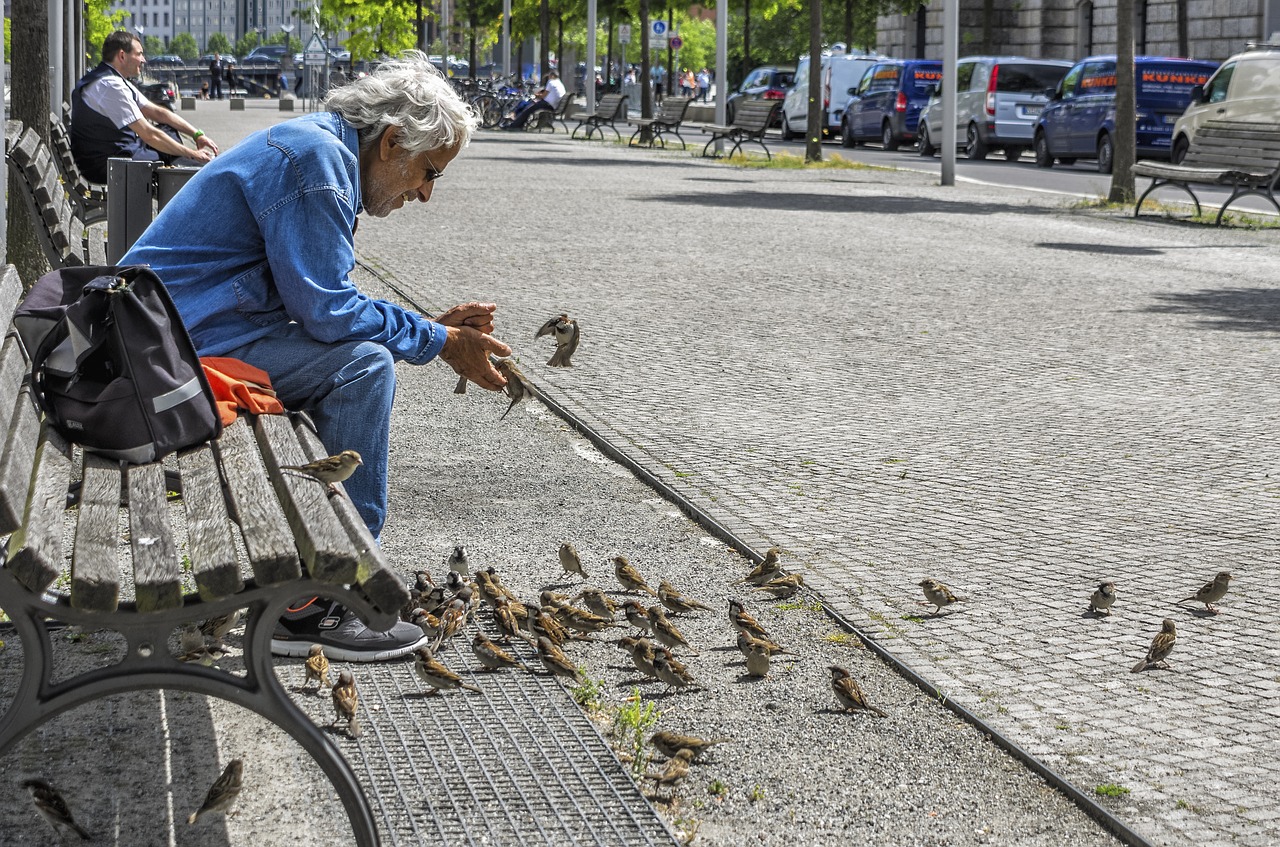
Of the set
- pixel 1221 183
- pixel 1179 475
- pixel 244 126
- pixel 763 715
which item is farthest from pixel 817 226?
pixel 244 126

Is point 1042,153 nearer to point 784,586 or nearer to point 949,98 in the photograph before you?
point 949,98

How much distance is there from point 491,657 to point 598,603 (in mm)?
507

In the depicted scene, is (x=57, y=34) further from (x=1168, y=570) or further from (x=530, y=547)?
(x=1168, y=570)

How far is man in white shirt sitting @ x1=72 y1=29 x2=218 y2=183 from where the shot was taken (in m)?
12.4

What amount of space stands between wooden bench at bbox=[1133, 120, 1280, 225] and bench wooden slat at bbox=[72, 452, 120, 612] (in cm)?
1741

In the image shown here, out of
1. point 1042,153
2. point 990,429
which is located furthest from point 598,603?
point 1042,153

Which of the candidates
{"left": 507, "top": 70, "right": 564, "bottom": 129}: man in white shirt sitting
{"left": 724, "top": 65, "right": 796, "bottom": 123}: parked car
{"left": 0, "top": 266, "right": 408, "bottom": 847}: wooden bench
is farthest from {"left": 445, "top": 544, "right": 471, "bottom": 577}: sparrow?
{"left": 724, "top": 65, "right": 796, "bottom": 123}: parked car

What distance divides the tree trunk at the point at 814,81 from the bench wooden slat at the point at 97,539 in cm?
2611

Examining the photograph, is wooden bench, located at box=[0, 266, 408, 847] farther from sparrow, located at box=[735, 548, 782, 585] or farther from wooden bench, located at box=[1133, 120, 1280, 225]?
wooden bench, located at box=[1133, 120, 1280, 225]

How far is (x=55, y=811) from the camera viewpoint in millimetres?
3705

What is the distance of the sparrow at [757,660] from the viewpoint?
489cm

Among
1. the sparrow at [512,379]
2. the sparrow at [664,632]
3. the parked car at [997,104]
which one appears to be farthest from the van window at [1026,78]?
the sparrow at [664,632]

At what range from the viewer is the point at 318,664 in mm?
4680

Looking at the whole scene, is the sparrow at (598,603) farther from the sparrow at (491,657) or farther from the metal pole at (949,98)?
the metal pole at (949,98)
